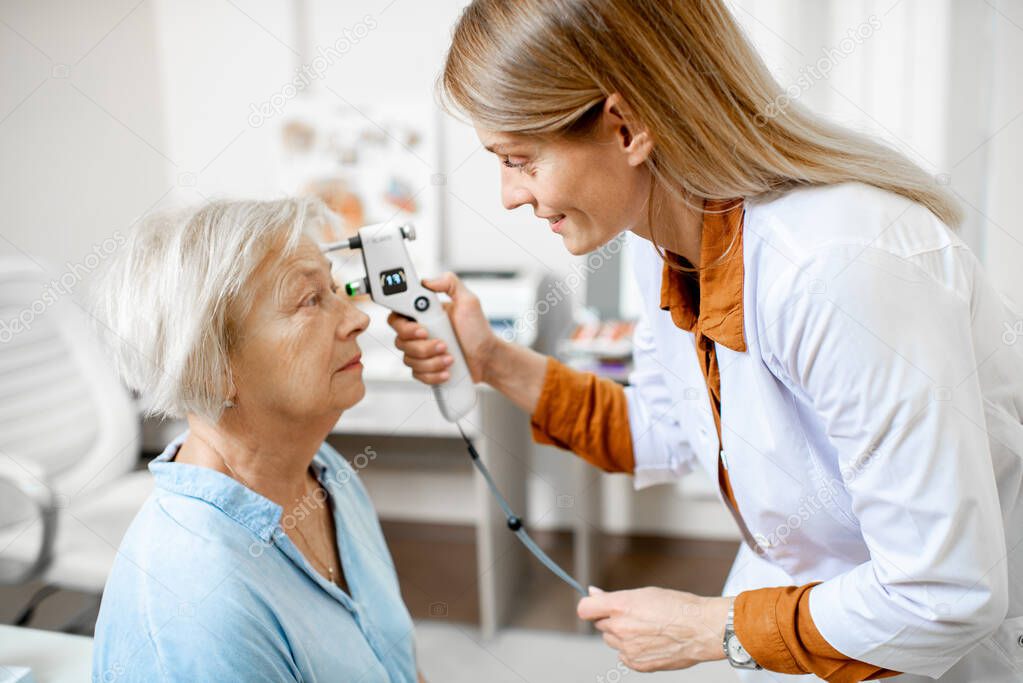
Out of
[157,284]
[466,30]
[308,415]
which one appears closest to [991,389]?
[466,30]

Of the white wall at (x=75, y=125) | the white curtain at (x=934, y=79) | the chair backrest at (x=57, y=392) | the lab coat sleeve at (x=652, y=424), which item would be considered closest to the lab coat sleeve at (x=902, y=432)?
the lab coat sleeve at (x=652, y=424)

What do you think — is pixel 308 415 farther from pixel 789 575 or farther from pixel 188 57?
pixel 188 57

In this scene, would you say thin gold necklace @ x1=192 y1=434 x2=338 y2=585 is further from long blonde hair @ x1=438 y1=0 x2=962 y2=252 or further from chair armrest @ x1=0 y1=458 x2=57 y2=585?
chair armrest @ x1=0 y1=458 x2=57 y2=585

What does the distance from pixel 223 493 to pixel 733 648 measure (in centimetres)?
64

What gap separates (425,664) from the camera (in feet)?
7.66

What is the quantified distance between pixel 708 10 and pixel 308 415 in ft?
2.30

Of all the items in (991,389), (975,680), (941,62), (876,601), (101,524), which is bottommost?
(101,524)

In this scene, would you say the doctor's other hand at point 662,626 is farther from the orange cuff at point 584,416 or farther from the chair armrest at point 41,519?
the chair armrest at point 41,519

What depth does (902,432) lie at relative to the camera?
0.82m

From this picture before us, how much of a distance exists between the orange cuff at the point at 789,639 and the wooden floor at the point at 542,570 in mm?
1638

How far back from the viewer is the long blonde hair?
0.86 metres

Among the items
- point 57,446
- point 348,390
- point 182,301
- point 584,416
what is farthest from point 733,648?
point 57,446

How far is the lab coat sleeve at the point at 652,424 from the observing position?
4.45 feet

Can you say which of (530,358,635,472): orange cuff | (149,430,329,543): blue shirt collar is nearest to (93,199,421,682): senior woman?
(149,430,329,543): blue shirt collar
